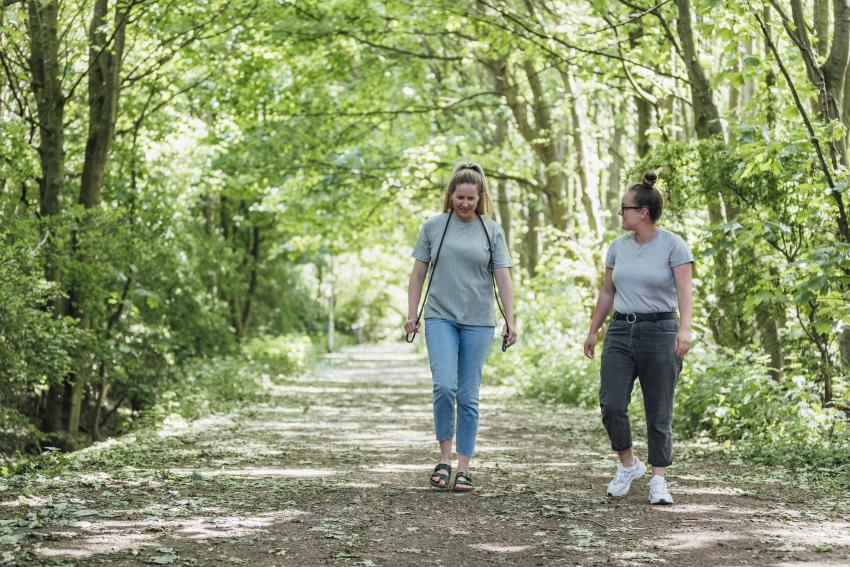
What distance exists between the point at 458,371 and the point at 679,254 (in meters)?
1.77

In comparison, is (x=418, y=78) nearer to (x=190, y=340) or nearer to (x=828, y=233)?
(x=190, y=340)

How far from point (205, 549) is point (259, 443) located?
5.27 m

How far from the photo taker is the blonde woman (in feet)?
22.3

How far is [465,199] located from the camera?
22.4 ft

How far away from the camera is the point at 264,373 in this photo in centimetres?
2258

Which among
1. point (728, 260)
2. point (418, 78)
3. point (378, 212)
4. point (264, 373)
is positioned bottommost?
point (264, 373)

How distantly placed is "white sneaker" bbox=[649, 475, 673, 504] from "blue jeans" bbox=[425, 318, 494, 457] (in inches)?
51.0

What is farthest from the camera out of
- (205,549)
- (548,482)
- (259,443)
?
(259,443)

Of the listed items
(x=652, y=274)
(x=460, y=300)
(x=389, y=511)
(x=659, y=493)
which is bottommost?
(x=389, y=511)

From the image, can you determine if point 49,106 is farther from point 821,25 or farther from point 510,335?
point 821,25

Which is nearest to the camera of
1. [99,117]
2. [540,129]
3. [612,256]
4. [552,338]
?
[612,256]

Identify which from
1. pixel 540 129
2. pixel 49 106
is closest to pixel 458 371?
pixel 49 106

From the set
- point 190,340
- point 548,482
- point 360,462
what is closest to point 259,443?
point 360,462

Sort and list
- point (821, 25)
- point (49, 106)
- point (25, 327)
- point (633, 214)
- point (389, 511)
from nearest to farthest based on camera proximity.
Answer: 1. point (389, 511)
2. point (633, 214)
3. point (25, 327)
4. point (821, 25)
5. point (49, 106)
